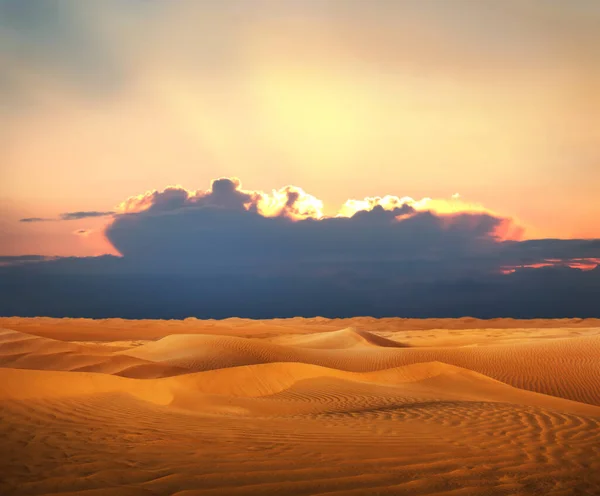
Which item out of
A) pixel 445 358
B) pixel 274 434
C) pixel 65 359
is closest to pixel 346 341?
pixel 445 358

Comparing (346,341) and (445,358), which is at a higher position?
(346,341)

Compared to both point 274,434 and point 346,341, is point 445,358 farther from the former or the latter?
point 274,434

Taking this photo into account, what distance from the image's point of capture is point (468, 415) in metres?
9.14

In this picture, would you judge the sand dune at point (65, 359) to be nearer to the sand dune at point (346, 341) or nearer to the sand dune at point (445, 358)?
the sand dune at point (445, 358)

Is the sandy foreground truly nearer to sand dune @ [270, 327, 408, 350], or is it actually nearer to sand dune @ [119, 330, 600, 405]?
sand dune @ [119, 330, 600, 405]

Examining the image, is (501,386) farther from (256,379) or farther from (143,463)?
(143,463)

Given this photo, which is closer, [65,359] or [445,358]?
[65,359]

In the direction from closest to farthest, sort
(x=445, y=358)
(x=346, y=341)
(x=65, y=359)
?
(x=65, y=359) < (x=445, y=358) < (x=346, y=341)

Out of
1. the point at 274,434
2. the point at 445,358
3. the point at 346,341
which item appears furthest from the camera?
the point at 346,341

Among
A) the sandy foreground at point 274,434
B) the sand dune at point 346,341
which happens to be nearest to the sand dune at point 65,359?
the sandy foreground at point 274,434

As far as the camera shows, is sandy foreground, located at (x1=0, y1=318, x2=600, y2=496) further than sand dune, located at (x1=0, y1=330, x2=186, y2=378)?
No

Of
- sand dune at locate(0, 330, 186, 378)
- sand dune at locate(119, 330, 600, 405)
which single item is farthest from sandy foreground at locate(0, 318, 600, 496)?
sand dune at locate(119, 330, 600, 405)

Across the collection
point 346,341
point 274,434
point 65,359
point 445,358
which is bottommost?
point 445,358

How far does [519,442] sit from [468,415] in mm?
2618
